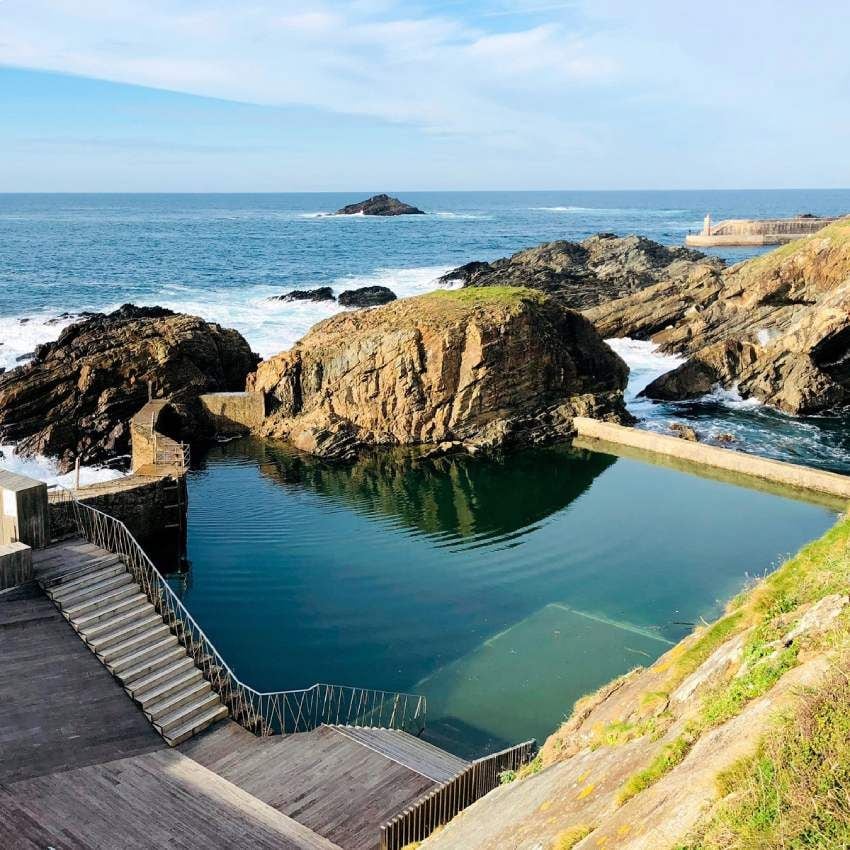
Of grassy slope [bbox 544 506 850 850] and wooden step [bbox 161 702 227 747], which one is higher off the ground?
grassy slope [bbox 544 506 850 850]

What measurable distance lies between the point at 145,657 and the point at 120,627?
1.08m

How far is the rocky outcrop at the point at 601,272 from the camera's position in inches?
2689

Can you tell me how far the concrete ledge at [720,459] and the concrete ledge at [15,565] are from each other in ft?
92.4

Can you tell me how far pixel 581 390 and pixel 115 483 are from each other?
2621 centimetres

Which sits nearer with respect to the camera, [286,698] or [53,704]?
[53,704]

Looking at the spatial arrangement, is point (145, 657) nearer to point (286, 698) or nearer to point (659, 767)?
point (286, 698)

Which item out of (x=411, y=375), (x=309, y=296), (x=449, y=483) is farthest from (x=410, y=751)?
(x=309, y=296)

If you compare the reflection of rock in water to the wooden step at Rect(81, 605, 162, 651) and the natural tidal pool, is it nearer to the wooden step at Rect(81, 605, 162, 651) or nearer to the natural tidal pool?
the natural tidal pool

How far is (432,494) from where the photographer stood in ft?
120

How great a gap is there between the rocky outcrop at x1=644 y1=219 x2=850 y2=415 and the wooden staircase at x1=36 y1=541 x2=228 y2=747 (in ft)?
126

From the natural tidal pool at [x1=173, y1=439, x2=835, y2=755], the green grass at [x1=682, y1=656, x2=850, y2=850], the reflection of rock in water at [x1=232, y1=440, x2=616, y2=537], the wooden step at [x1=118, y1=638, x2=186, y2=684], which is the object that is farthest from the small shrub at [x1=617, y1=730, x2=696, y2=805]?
the reflection of rock in water at [x1=232, y1=440, x2=616, y2=537]

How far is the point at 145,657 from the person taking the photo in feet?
61.1

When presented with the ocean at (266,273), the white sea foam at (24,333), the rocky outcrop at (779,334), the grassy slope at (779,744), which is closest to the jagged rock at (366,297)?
the ocean at (266,273)

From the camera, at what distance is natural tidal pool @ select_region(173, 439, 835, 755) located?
871 inches
